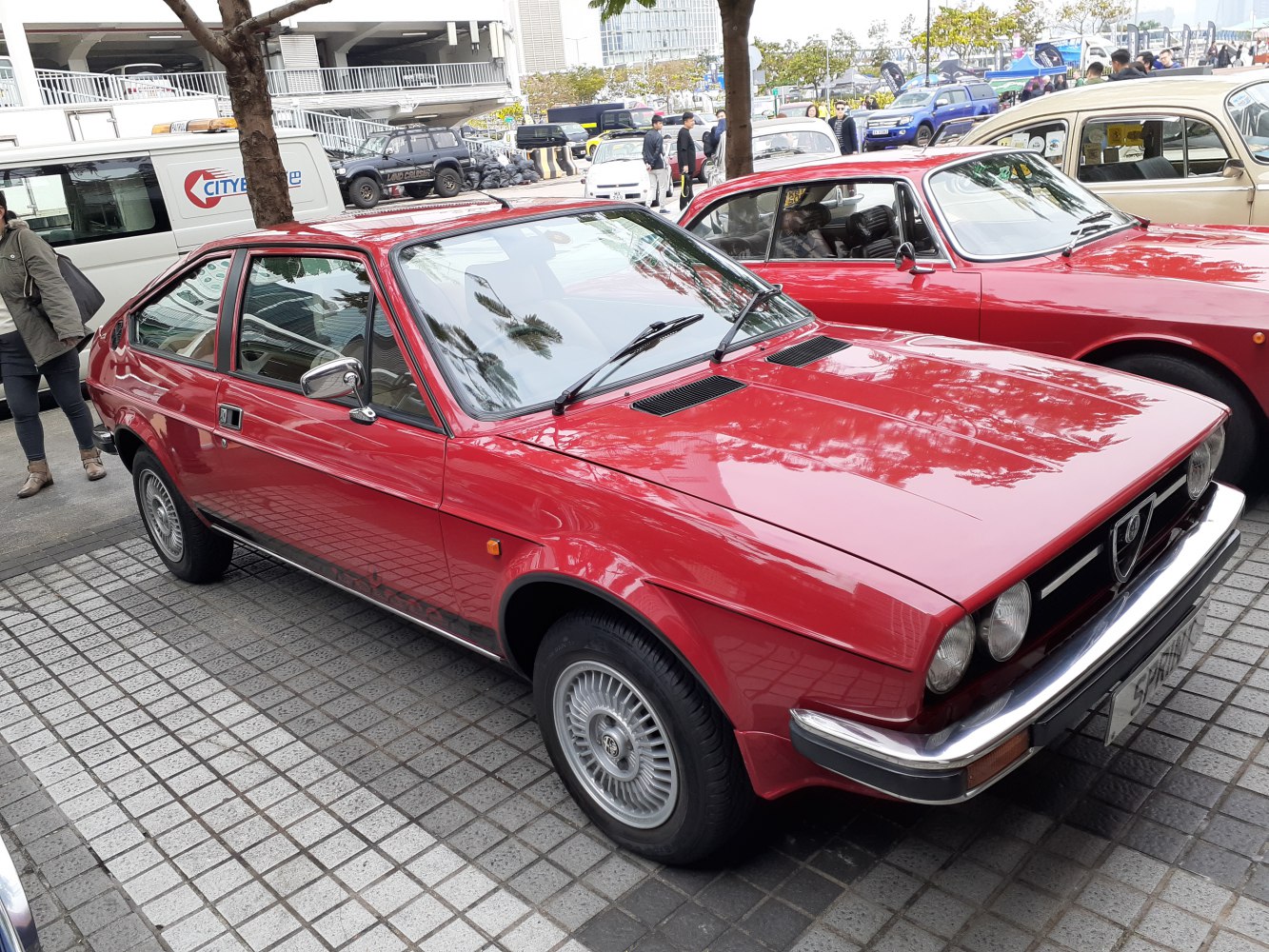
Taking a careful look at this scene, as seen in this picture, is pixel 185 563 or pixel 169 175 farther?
pixel 169 175

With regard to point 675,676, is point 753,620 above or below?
above

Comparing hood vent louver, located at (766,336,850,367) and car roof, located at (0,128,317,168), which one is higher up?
car roof, located at (0,128,317,168)

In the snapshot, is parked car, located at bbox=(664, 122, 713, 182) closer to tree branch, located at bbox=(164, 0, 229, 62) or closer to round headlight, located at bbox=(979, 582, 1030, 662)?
tree branch, located at bbox=(164, 0, 229, 62)

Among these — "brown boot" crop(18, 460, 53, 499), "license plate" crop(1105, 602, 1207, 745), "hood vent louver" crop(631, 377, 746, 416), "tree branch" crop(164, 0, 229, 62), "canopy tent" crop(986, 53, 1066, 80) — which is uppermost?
"tree branch" crop(164, 0, 229, 62)

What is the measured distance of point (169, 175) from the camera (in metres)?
10.6

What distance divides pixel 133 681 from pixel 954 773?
11.2ft

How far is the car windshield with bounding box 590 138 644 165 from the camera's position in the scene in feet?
78.2

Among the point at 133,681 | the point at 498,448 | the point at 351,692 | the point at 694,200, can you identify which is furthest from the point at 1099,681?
the point at 694,200

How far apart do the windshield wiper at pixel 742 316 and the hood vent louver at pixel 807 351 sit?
16 centimetres

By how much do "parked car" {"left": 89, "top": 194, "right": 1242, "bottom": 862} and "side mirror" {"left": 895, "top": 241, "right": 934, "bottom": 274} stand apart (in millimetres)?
1533

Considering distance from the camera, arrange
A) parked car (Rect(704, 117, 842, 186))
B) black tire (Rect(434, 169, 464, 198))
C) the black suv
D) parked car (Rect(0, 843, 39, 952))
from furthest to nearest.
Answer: black tire (Rect(434, 169, 464, 198)) < the black suv < parked car (Rect(704, 117, 842, 186)) < parked car (Rect(0, 843, 39, 952))

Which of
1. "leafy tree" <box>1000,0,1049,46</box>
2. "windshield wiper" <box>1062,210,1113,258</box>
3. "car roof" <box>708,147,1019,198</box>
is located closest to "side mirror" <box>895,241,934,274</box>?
"car roof" <box>708,147,1019,198</box>

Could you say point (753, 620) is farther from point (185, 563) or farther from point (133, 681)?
point (185, 563)

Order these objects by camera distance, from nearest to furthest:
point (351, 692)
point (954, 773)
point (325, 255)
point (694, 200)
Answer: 1. point (954, 773)
2. point (325, 255)
3. point (351, 692)
4. point (694, 200)
